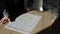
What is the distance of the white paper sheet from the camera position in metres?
1.31

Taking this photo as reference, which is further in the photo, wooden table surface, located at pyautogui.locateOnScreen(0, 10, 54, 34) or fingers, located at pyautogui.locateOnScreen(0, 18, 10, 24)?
fingers, located at pyautogui.locateOnScreen(0, 18, 10, 24)

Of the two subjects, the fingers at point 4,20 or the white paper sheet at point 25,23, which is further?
the fingers at point 4,20

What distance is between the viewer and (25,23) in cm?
141

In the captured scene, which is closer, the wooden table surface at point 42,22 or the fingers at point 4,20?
the wooden table surface at point 42,22

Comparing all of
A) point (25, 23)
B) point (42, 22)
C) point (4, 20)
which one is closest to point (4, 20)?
point (4, 20)

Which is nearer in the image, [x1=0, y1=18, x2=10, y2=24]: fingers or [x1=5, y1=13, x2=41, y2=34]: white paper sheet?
[x1=5, y1=13, x2=41, y2=34]: white paper sheet

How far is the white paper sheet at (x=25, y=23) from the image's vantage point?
131 centimetres

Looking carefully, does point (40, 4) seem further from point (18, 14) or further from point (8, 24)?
point (8, 24)

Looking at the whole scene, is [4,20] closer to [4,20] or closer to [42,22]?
[4,20]

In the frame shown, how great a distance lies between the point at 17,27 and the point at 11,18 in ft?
0.64

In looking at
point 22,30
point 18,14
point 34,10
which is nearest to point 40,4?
point 34,10

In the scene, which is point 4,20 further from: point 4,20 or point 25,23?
point 25,23

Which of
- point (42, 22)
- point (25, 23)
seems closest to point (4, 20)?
point (25, 23)

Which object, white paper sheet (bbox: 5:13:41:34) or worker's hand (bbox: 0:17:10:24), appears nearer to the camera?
white paper sheet (bbox: 5:13:41:34)
